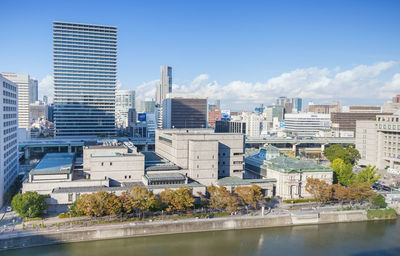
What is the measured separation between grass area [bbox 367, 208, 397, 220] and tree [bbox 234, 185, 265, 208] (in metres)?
21.5

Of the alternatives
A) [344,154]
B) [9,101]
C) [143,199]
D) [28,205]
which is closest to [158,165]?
[143,199]

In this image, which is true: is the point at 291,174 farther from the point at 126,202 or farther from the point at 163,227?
Answer: the point at 126,202

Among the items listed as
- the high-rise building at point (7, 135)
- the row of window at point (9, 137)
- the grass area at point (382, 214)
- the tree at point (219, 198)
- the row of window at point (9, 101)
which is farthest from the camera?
the row of window at point (9, 137)

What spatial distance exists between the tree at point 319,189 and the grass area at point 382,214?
768cm

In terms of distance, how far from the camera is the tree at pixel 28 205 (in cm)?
5047

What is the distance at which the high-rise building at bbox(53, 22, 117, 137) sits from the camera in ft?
487

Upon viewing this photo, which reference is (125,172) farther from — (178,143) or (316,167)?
(316,167)

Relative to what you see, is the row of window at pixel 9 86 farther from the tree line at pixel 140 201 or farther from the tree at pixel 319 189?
the tree at pixel 319 189

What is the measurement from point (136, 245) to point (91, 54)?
402 feet

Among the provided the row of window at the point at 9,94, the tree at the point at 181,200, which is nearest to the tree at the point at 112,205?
the tree at the point at 181,200

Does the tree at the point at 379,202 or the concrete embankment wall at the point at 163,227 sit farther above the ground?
the tree at the point at 379,202

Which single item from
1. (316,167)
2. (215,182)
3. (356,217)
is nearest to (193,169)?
(215,182)

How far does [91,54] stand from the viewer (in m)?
152

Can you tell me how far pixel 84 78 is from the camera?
152625mm
